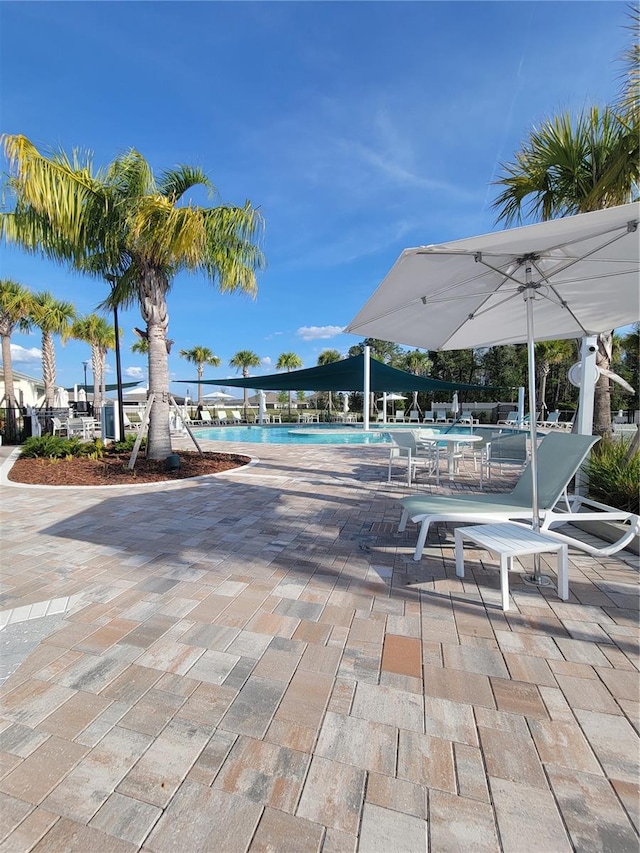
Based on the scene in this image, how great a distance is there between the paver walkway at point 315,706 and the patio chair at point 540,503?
40 centimetres

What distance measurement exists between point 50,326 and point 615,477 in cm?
2278

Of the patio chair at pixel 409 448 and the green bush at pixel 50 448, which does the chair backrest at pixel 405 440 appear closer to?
the patio chair at pixel 409 448

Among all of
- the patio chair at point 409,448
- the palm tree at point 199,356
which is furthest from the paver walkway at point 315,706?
the palm tree at point 199,356

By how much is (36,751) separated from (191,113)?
35.4 feet

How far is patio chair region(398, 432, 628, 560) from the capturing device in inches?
129

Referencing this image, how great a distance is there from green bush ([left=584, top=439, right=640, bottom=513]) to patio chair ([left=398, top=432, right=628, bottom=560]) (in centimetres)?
51

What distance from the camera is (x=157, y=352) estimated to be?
7.54m

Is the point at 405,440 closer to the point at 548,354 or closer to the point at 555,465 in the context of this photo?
the point at 555,465

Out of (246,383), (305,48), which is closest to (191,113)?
(305,48)

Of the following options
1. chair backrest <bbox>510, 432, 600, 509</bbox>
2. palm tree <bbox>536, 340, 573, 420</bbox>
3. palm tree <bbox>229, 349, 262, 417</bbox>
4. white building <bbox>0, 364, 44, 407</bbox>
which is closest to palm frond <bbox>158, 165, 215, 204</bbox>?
chair backrest <bbox>510, 432, 600, 509</bbox>

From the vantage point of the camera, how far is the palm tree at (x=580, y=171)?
496cm

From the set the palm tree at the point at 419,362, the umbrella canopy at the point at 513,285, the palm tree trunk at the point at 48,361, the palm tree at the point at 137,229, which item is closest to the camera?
the umbrella canopy at the point at 513,285

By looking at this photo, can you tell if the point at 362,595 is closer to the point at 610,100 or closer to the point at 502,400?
the point at 610,100

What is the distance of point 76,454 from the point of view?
8.55 meters
